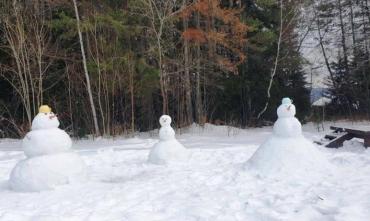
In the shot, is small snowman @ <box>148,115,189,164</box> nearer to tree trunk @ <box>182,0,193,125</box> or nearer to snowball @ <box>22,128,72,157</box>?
snowball @ <box>22,128,72,157</box>

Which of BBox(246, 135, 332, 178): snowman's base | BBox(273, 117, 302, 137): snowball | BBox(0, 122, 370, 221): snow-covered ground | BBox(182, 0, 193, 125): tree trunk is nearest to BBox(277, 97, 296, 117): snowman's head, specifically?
BBox(273, 117, 302, 137): snowball

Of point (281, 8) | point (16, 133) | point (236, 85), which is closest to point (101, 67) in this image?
point (16, 133)

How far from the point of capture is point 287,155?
243 inches

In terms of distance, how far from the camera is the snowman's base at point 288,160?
5.99 metres

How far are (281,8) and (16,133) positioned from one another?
11862mm

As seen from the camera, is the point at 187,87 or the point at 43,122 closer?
the point at 43,122

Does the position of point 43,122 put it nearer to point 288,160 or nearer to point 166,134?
point 166,134

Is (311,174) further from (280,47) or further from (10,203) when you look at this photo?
(280,47)

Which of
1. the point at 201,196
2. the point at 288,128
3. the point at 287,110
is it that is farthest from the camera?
the point at 287,110

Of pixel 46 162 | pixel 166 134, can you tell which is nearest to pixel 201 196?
pixel 46 162

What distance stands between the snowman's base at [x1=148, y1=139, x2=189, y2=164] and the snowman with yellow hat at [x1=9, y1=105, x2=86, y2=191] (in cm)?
183

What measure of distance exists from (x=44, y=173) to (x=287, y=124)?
141 inches

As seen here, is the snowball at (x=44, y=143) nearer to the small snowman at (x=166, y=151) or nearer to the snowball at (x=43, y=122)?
the snowball at (x=43, y=122)

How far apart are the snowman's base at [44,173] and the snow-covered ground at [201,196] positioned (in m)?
0.14
